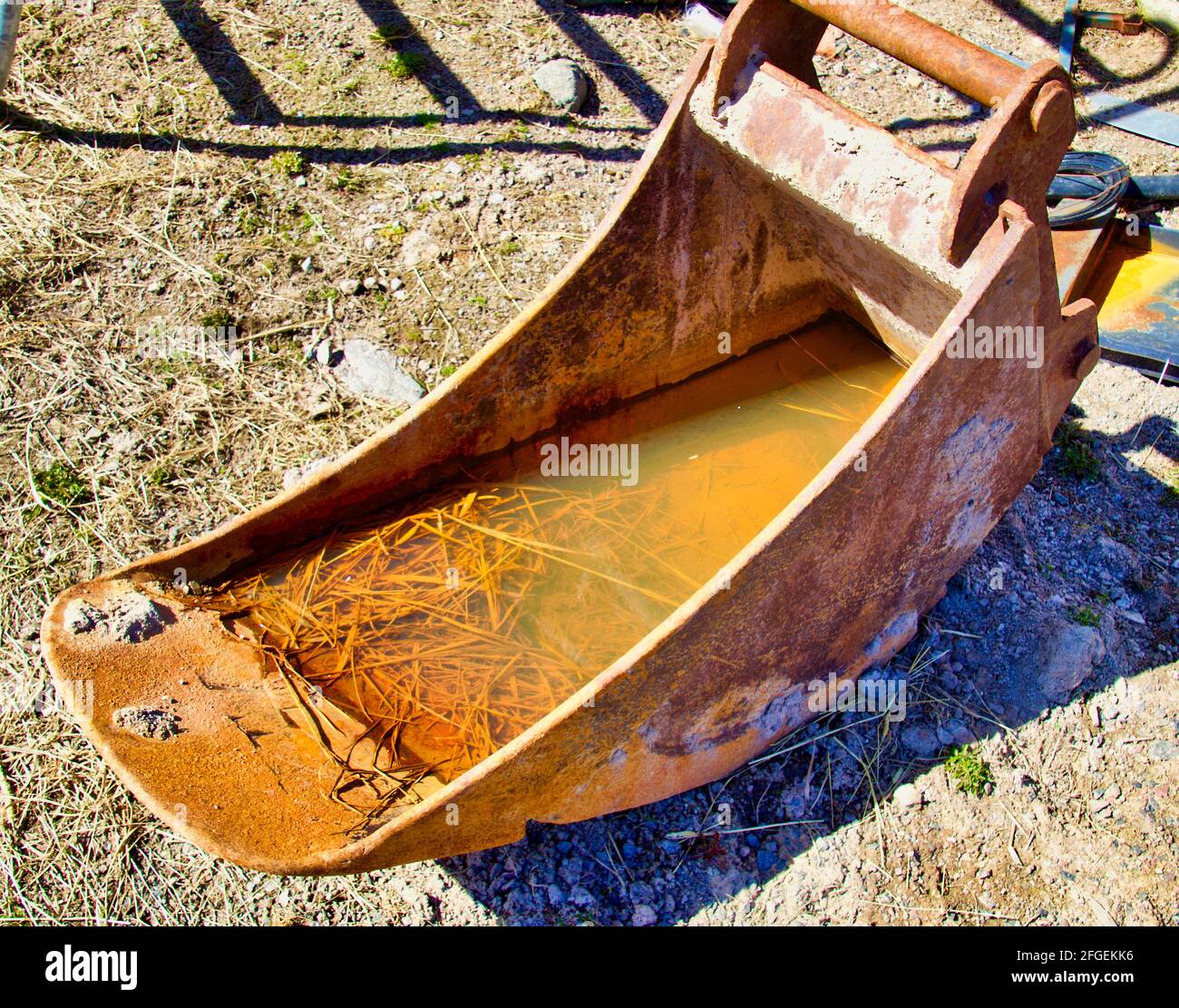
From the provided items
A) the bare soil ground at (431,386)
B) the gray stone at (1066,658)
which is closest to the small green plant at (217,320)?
the bare soil ground at (431,386)

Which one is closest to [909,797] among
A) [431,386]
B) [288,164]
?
[431,386]

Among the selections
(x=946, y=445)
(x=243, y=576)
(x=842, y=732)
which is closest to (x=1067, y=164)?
(x=946, y=445)

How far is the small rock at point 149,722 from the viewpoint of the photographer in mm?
2740

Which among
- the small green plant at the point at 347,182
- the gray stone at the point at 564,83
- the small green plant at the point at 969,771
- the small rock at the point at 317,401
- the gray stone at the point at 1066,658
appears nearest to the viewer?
the small green plant at the point at 969,771

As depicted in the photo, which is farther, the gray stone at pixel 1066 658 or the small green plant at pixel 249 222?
the small green plant at pixel 249 222

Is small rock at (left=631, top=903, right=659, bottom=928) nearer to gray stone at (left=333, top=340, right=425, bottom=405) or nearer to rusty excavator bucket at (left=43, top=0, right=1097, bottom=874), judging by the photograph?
rusty excavator bucket at (left=43, top=0, right=1097, bottom=874)

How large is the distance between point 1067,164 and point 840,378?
73.6 inches

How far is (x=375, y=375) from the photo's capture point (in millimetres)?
4199

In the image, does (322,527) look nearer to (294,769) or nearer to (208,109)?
(294,769)

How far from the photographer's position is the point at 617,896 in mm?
2945

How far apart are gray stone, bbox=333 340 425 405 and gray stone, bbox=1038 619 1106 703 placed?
2461 mm

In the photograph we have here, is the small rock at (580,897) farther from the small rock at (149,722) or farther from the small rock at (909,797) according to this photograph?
the small rock at (149,722)

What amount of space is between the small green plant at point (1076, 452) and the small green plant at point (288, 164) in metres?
3.53

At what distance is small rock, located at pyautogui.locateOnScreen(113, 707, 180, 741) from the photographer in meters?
2.74
